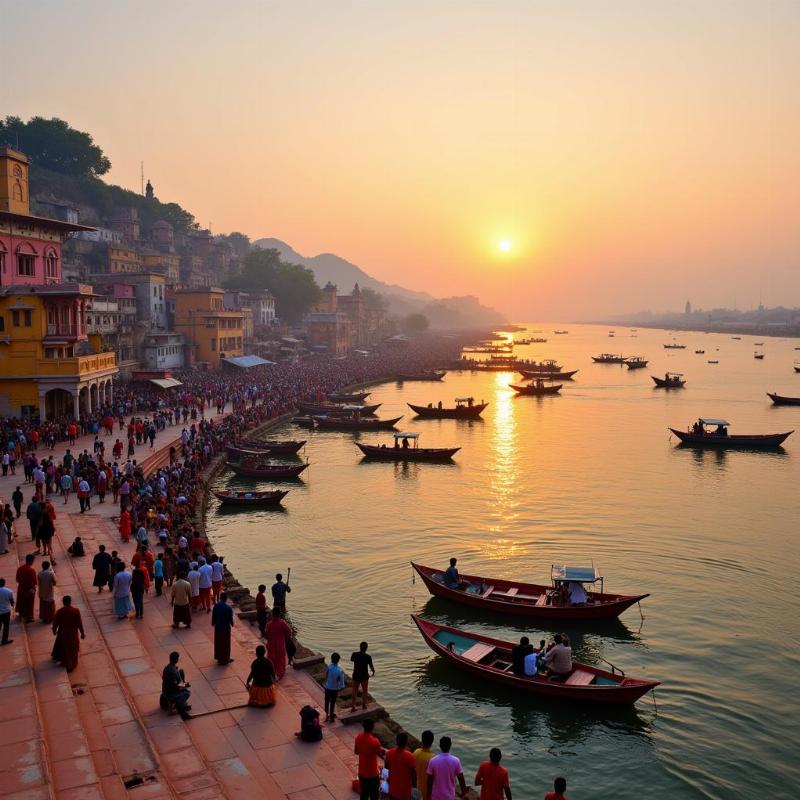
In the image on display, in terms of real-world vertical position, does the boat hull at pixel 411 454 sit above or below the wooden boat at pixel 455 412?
below

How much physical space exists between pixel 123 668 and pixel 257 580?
10.4m

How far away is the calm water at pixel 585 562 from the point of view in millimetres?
15609

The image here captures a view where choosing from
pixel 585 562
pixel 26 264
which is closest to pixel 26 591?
pixel 585 562

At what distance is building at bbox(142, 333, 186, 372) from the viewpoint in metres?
65.2

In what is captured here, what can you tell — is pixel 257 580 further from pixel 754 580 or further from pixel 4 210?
pixel 4 210

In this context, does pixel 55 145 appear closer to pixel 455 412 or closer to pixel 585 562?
pixel 455 412

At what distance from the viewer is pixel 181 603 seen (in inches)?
650

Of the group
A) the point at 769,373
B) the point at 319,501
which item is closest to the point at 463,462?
the point at 319,501

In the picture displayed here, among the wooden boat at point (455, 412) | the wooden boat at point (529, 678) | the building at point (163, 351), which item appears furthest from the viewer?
the building at point (163, 351)

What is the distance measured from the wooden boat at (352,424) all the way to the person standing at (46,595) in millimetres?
40653

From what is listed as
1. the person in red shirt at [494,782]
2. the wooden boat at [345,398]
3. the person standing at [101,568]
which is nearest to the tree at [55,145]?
the wooden boat at [345,398]

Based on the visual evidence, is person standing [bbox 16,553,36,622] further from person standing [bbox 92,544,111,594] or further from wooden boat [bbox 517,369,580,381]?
wooden boat [bbox 517,369,580,381]

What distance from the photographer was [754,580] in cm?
2545

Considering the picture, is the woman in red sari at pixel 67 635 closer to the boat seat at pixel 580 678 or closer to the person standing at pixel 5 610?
the person standing at pixel 5 610
